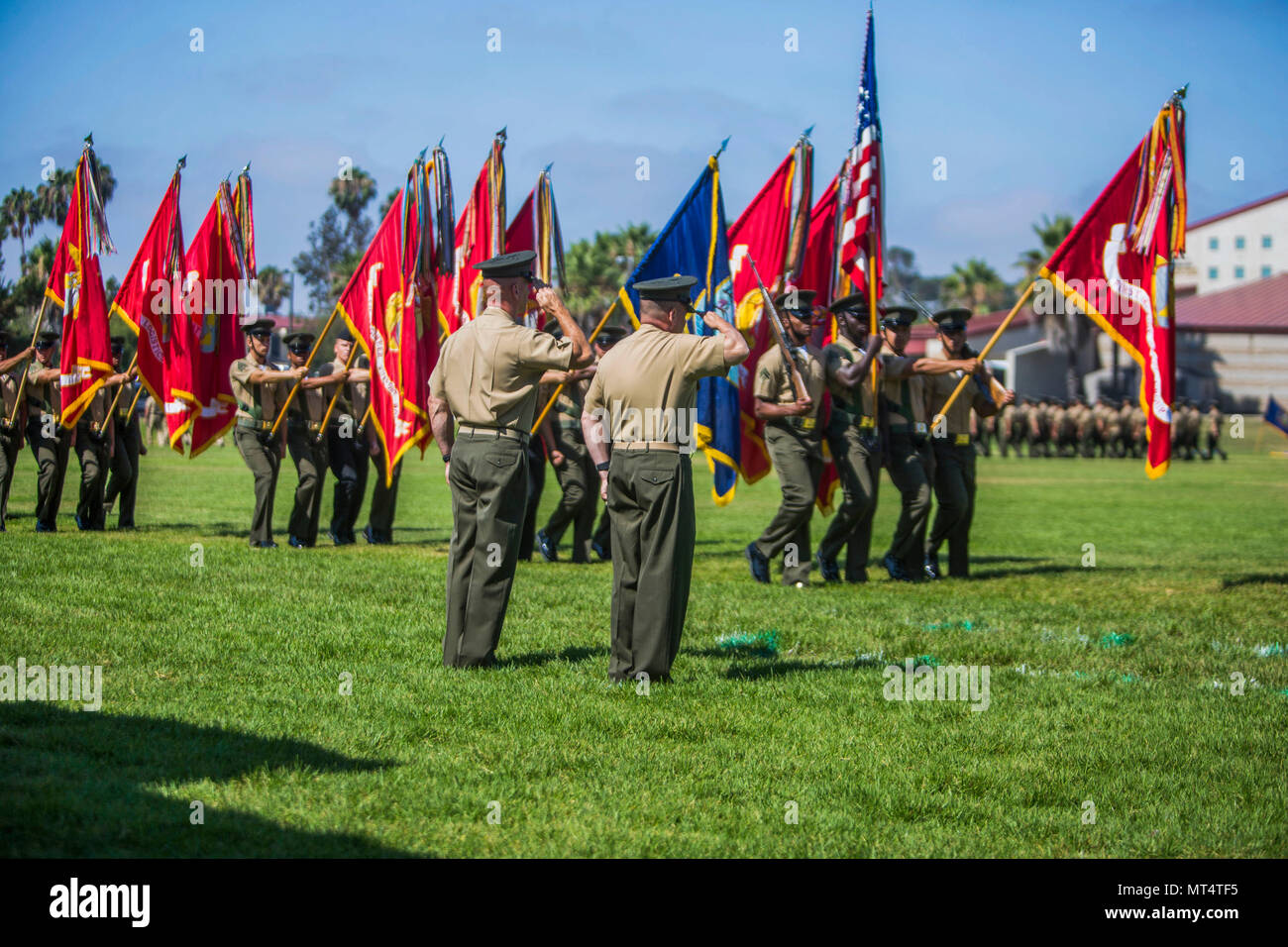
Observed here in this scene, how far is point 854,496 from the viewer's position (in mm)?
12062

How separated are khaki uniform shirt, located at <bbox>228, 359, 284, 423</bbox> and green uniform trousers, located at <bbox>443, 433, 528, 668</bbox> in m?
6.76

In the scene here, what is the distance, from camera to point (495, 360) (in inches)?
302

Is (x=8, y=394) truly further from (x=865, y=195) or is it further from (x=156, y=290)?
(x=865, y=195)

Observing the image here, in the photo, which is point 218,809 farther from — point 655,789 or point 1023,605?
point 1023,605

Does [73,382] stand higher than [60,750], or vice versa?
[73,382]

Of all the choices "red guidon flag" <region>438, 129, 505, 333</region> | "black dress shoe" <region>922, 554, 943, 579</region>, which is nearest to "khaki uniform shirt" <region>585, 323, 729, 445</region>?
"black dress shoe" <region>922, 554, 943, 579</region>

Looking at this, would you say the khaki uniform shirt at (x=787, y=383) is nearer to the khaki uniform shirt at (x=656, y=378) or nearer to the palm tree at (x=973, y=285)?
the khaki uniform shirt at (x=656, y=378)

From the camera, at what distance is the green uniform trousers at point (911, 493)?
1253cm

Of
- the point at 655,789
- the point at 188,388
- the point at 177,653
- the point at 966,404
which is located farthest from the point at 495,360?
the point at 188,388

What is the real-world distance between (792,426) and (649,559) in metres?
4.73

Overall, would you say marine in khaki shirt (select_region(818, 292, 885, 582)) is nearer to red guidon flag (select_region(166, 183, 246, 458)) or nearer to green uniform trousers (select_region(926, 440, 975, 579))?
green uniform trousers (select_region(926, 440, 975, 579))

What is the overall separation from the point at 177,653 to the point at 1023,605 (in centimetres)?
669

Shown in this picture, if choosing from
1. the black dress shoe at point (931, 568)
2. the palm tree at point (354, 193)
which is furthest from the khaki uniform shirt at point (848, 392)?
the palm tree at point (354, 193)

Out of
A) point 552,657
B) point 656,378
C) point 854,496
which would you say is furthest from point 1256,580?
point 656,378
